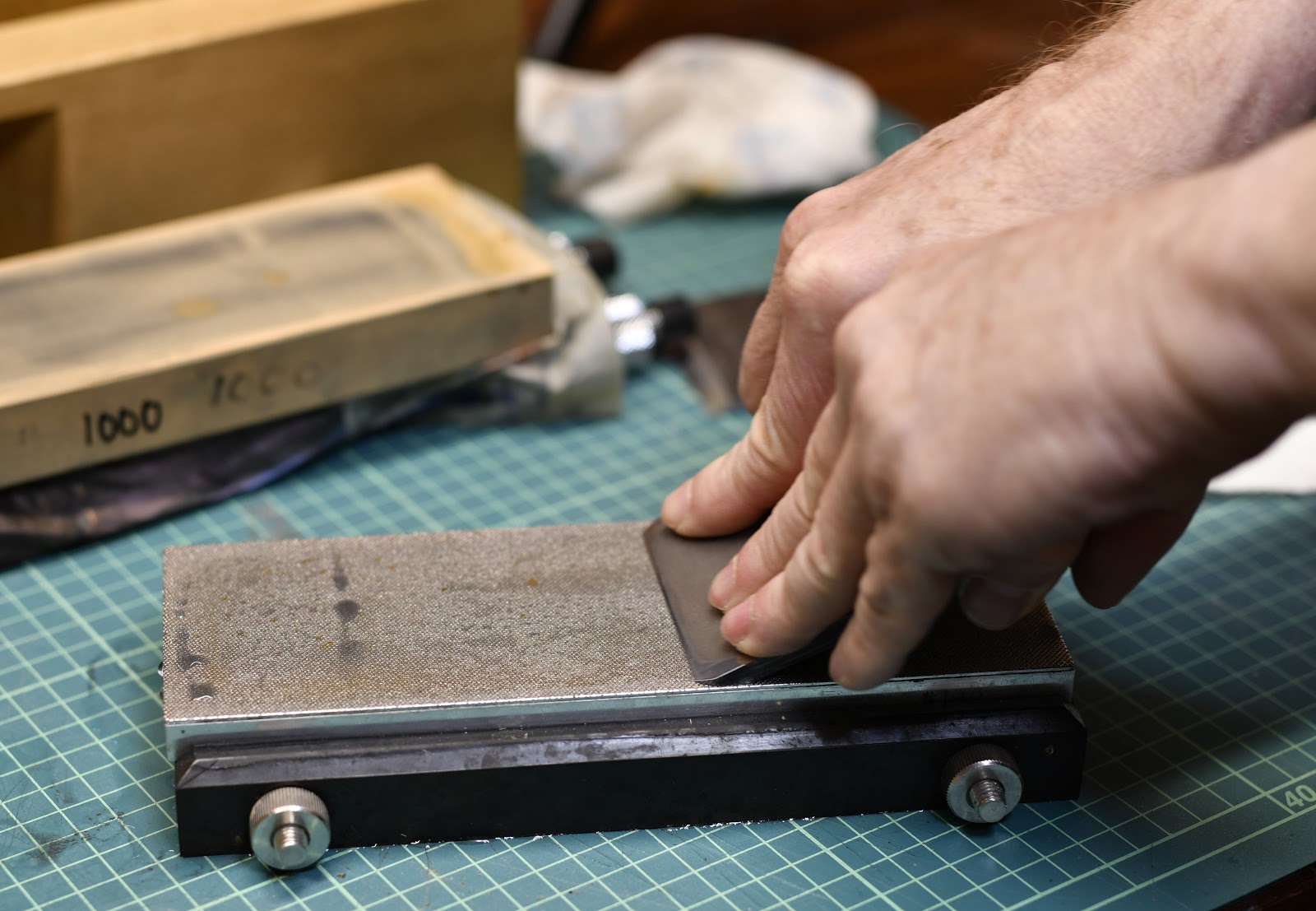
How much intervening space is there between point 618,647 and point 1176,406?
0.35 metres

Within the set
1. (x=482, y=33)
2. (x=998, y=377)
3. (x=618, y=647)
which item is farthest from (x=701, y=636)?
(x=482, y=33)

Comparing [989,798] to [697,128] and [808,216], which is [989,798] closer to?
[808,216]

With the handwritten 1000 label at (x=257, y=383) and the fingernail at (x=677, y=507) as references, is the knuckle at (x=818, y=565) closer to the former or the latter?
the fingernail at (x=677, y=507)

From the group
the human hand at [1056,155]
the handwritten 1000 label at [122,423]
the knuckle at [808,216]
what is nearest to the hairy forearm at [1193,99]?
the human hand at [1056,155]

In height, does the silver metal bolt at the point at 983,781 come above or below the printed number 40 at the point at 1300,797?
above

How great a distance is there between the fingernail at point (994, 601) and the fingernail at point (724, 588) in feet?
0.43

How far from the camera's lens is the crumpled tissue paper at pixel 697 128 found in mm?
1447


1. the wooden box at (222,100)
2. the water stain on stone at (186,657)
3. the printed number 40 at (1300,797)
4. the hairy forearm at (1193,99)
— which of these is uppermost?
the hairy forearm at (1193,99)

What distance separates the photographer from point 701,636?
2.50 feet

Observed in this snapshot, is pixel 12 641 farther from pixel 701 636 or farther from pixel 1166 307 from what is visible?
pixel 1166 307

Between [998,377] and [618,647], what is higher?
[998,377]

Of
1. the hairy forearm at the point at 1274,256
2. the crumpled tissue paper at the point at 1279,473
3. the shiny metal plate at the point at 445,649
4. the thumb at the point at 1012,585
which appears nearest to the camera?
the hairy forearm at the point at 1274,256

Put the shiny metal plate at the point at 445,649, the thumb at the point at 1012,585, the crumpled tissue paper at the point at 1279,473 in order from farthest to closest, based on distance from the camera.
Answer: the crumpled tissue paper at the point at 1279,473 → the shiny metal plate at the point at 445,649 → the thumb at the point at 1012,585

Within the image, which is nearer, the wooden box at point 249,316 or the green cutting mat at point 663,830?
the green cutting mat at point 663,830
